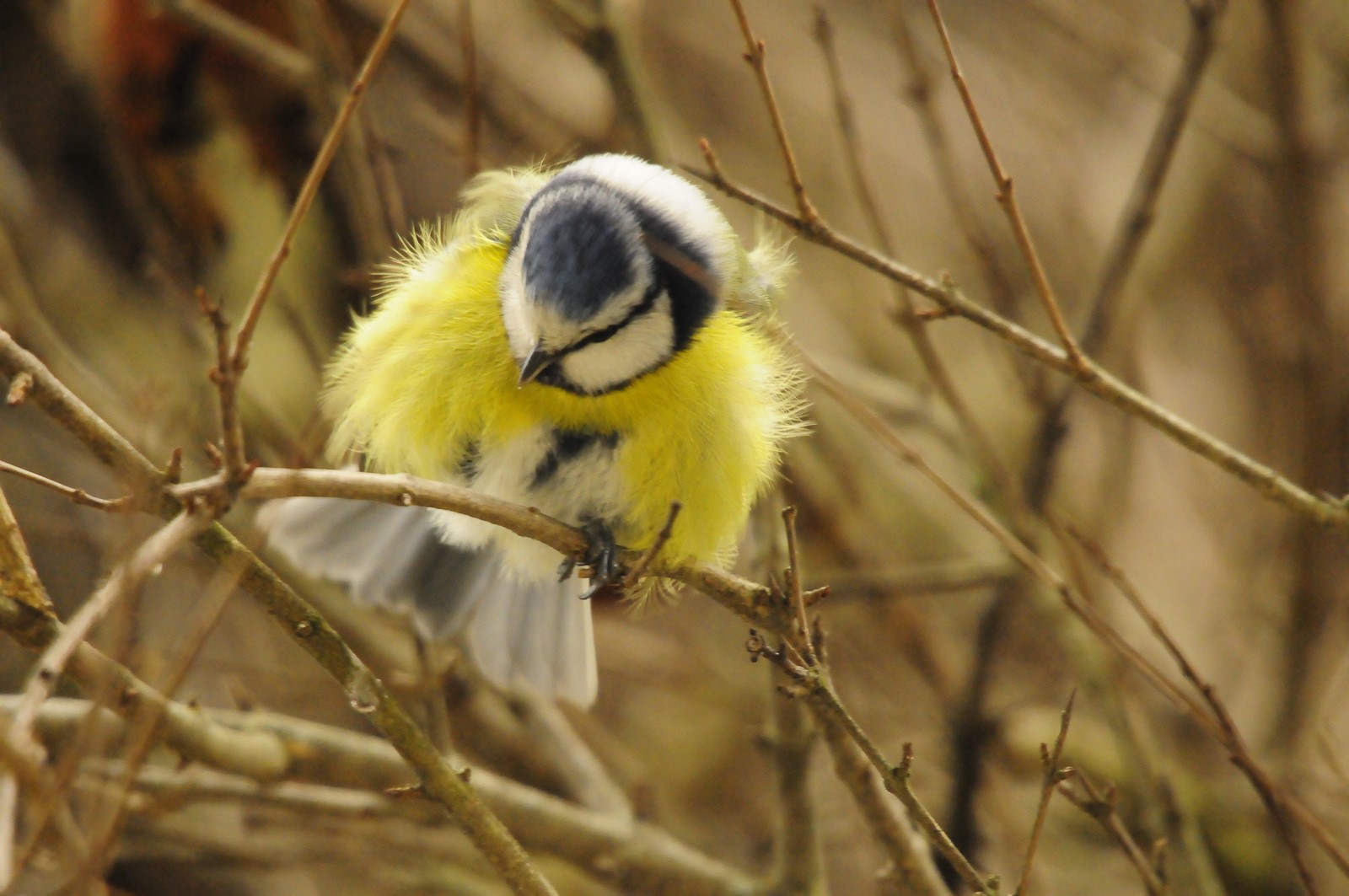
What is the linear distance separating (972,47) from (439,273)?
3.21 m

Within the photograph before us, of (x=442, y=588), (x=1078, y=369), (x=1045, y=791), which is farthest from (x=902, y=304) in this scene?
(x=1045, y=791)

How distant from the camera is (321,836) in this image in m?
2.96

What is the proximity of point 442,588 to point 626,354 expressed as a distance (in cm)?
82

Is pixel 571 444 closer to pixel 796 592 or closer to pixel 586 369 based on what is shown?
pixel 586 369

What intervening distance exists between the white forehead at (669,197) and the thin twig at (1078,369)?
379mm

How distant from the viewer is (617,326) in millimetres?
1819

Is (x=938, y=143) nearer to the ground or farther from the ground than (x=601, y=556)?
farther from the ground

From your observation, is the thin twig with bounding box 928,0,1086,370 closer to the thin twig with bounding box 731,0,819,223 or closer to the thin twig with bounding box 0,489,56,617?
the thin twig with bounding box 731,0,819,223

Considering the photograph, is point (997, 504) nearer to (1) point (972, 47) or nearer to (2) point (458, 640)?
(2) point (458, 640)

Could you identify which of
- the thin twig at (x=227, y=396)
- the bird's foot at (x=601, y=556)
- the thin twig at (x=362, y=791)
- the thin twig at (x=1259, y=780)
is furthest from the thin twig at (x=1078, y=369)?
the thin twig at (x=362, y=791)

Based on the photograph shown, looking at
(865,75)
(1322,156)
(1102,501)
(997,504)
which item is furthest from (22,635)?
(865,75)

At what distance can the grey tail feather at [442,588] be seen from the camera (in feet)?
7.85

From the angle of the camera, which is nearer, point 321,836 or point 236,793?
point 236,793

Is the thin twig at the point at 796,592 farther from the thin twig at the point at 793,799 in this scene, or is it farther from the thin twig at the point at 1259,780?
the thin twig at the point at 793,799
